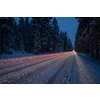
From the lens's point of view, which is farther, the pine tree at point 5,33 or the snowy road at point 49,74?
the pine tree at point 5,33

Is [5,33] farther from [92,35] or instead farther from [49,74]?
[92,35]

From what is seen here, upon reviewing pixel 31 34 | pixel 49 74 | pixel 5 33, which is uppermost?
pixel 31 34

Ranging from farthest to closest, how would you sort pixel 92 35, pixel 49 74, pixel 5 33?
pixel 5 33 → pixel 92 35 → pixel 49 74

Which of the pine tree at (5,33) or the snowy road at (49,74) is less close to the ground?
the pine tree at (5,33)

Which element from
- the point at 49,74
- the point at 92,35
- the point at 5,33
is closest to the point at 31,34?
the point at 5,33

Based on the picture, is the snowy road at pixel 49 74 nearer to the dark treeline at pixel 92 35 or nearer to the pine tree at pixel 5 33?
the dark treeline at pixel 92 35

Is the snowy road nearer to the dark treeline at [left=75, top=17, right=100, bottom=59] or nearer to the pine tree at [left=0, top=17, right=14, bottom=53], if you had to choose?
the dark treeline at [left=75, top=17, right=100, bottom=59]

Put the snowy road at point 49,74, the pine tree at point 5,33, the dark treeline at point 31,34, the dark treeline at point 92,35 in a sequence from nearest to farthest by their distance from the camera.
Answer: the snowy road at point 49,74
the dark treeline at point 92,35
the pine tree at point 5,33
the dark treeline at point 31,34

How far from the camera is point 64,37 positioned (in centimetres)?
4981

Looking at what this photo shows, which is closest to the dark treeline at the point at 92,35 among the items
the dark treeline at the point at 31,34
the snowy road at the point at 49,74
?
the snowy road at the point at 49,74

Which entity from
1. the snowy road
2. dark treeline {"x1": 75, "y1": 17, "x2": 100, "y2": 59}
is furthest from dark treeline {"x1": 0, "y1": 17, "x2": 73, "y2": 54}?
dark treeline {"x1": 75, "y1": 17, "x2": 100, "y2": 59}

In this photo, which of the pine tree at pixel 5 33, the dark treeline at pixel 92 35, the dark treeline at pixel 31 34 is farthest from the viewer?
the dark treeline at pixel 31 34

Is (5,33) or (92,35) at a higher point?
(5,33)
